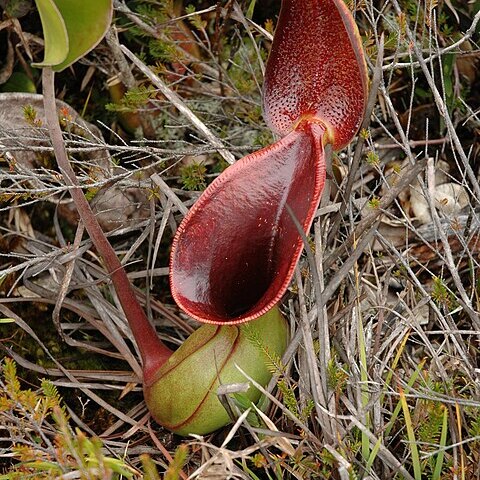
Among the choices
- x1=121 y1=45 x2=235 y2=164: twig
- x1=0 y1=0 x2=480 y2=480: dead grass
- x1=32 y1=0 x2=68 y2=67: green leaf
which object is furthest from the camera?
x1=121 y1=45 x2=235 y2=164: twig

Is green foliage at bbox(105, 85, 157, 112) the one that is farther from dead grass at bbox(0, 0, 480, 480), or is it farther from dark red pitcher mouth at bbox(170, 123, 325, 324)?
dark red pitcher mouth at bbox(170, 123, 325, 324)

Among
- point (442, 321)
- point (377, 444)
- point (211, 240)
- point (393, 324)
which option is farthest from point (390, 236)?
point (377, 444)

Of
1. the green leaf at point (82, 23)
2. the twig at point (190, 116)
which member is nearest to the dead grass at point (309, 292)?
the twig at point (190, 116)

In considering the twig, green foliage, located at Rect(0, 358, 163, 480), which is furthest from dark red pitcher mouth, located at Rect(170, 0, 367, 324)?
green foliage, located at Rect(0, 358, 163, 480)

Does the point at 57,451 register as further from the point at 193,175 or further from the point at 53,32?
the point at 193,175

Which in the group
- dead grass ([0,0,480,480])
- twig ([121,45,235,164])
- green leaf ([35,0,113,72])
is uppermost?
green leaf ([35,0,113,72])

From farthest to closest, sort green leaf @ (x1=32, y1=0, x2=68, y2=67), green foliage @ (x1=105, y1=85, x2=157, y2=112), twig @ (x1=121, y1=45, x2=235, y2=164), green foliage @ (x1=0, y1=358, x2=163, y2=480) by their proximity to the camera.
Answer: green foliage @ (x1=105, y1=85, x2=157, y2=112), twig @ (x1=121, y1=45, x2=235, y2=164), green leaf @ (x1=32, y1=0, x2=68, y2=67), green foliage @ (x1=0, y1=358, x2=163, y2=480)

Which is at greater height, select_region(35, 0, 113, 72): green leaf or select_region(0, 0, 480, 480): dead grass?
select_region(35, 0, 113, 72): green leaf
